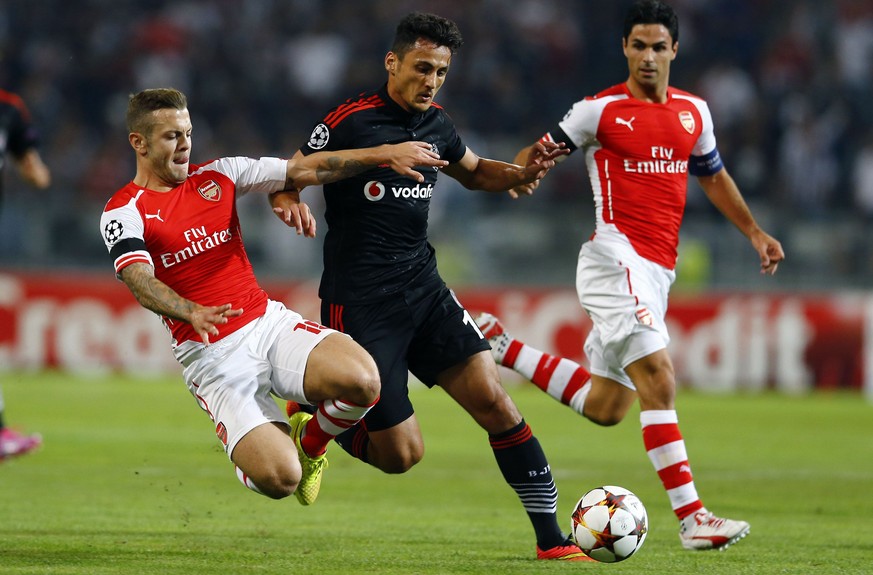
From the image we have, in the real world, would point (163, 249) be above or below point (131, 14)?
below

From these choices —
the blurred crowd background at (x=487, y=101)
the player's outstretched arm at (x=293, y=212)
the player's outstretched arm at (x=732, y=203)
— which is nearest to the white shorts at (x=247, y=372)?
the player's outstretched arm at (x=293, y=212)

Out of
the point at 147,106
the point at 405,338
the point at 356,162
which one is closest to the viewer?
the point at 147,106

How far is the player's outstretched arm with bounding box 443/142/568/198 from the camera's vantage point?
6711 millimetres

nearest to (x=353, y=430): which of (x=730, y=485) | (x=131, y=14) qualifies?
(x=730, y=485)

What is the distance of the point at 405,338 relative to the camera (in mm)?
6457

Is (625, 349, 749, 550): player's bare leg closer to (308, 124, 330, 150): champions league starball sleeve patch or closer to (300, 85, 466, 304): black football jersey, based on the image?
(300, 85, 466, 304): black football jersey

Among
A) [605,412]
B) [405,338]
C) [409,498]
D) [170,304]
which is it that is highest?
[170,304]

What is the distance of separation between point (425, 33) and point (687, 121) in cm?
181

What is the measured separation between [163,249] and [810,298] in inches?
455

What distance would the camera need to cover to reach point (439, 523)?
737 centimetres

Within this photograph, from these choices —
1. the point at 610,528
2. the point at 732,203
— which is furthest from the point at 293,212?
the point at 732,203

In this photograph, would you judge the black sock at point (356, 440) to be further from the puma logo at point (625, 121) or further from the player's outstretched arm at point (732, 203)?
the player's outstretched arm at point (732, 203)

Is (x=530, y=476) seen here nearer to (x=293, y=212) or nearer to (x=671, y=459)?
(x=671, y=459)

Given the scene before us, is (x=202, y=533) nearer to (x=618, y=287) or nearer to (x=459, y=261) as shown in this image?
(x=618, y=287)
